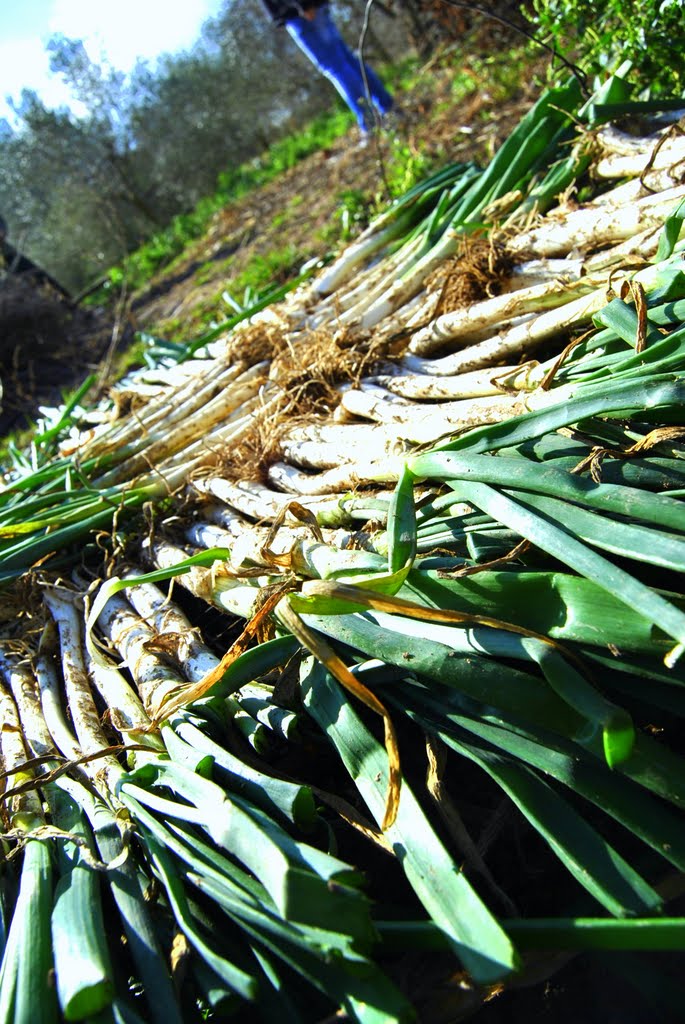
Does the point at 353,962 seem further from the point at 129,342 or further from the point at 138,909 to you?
the point at 129,342

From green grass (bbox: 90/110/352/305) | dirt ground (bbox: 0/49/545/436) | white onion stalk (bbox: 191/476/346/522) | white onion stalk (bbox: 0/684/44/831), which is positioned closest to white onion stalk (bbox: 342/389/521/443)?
white onion stalk (bbox: 191/476/346/522)

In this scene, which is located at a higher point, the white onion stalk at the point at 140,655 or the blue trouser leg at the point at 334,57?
the blue trouser leg at the point at 334,57

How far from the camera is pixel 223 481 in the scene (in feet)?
7.68

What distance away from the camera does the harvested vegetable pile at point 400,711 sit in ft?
3.51

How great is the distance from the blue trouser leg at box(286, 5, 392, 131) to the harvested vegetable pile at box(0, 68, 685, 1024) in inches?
181

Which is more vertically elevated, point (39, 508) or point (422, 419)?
point (39, 508)

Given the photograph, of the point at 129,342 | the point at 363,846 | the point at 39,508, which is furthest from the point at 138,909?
the point at 129,342

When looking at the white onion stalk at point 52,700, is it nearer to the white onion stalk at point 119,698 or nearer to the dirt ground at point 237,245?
the white onion stalk at point 119,698

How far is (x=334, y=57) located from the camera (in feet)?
20.0

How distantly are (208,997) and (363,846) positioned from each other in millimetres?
388

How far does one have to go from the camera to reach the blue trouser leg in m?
6.04

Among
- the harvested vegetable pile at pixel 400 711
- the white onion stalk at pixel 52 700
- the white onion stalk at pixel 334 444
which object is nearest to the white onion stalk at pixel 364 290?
the white onion stalk at pixel 334 444

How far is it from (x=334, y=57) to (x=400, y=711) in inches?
246

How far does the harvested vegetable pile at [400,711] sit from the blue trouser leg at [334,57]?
15.1 ft
